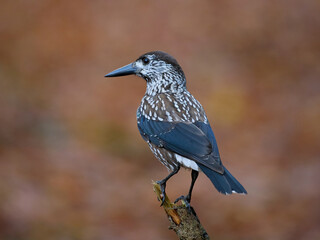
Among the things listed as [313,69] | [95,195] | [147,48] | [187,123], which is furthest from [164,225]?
[313,69]

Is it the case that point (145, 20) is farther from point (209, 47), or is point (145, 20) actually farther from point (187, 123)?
point (187, 123)

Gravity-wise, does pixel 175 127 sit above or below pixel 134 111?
below

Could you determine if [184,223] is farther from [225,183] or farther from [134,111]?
[134,111]

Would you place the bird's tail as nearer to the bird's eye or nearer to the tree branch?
the tree branch

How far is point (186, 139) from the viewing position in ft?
16.8

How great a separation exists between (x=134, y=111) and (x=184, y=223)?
8.24 meters

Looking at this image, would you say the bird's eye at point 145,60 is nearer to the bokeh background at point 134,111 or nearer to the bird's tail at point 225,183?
the bird's tail at point 225,183

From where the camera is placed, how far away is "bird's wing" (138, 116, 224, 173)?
4895 millimetres

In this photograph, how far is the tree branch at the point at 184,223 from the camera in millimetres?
4688

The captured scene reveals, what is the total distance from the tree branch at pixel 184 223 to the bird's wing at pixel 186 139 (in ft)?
1.40

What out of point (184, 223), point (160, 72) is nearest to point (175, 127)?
point (160, 72)

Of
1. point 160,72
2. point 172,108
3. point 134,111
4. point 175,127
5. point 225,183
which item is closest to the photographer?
point 225,183

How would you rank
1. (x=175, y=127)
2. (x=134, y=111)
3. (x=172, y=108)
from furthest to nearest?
(x=134, y=111)
(x=172, y=108)
(x=175, y=127)

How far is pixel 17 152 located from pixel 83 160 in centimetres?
141
